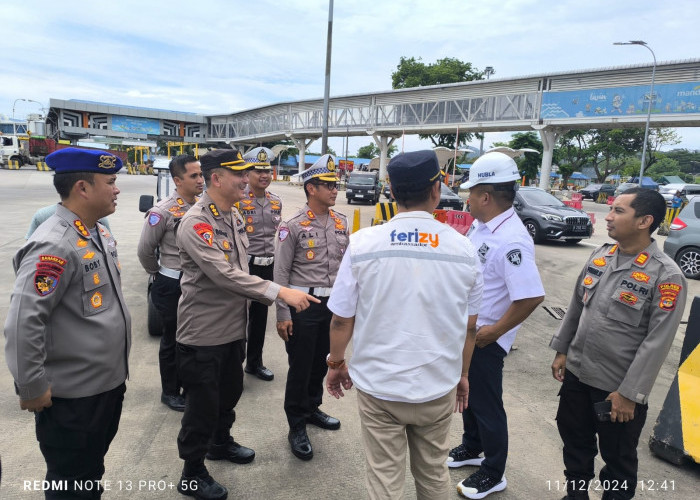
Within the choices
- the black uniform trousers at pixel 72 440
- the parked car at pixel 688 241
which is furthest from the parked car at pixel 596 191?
the black uniform trousers at pixel 72 440

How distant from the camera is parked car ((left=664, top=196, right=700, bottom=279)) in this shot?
8836 mm

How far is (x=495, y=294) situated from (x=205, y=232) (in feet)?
5.56

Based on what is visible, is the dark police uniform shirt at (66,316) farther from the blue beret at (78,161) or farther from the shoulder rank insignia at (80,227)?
the blue beret at (78,161)

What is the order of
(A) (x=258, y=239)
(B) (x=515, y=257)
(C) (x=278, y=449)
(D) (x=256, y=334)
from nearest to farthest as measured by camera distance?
A: (B) (x=515, y=257) → (C) (x=278, y=449) → (D) (x=256, y=334) → (A) (x=258, y=239)

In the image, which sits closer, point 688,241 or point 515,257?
point 515,257

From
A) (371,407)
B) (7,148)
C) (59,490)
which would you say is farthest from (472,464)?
(7,148)

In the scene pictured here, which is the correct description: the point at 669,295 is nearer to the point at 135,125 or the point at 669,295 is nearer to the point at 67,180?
the point at 67,180

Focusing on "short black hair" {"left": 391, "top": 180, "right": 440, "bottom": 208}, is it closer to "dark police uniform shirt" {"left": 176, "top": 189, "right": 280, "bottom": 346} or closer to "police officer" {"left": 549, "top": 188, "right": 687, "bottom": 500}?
"dark police uniform shirt" {"left": 176, "top": 189, "right": 280, "bottom": 346}

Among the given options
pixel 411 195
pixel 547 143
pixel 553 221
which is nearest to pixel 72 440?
pixel 411 195

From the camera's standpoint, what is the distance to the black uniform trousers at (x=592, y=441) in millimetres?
2289

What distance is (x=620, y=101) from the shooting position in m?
22.3

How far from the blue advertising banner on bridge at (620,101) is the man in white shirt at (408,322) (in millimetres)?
25108

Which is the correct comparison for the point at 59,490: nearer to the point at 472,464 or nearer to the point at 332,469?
the point at 332,469

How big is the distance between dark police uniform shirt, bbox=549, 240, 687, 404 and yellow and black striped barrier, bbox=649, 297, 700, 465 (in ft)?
3.64
